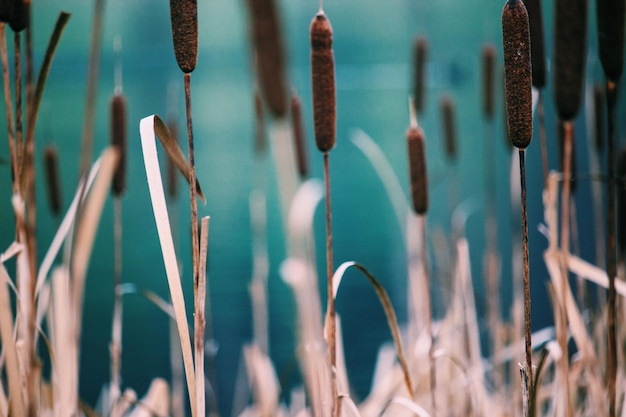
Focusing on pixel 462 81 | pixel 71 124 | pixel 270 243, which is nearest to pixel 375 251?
pixel 270 243

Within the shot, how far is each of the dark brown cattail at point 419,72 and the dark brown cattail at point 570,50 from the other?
47 cm

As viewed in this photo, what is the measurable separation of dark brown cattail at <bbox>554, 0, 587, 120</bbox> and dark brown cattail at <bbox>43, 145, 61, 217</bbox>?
0.53 m

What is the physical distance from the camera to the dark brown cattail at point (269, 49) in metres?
0.34

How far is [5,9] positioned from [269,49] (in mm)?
174

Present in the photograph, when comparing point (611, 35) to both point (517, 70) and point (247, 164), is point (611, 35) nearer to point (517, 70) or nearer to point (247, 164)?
point (517, 70)

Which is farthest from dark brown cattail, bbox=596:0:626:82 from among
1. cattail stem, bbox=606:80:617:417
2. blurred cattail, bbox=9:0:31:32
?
blurred cattail, bbox=9:0:31:32

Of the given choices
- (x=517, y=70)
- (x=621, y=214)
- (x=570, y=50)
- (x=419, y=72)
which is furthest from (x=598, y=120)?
(x=517, y=70)

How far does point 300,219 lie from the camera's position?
1.47 feet

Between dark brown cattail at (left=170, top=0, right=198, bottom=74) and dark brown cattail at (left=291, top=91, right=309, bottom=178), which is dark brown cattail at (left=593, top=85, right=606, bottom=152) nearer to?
dark brown cattail at (left=291, top=91, right=309, bottom=178)

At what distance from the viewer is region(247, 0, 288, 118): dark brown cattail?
1.12 feet

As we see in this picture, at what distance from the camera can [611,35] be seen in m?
0.43

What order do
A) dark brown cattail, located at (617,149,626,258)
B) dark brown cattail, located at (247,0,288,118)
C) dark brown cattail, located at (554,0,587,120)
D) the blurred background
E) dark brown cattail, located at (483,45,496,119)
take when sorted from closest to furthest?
1. dark brown cattail, located at (247,0,288,118)
2. dark brown cattail, located at (554,0,587,120)
3. dark brown cattail, located at (617,149,626,258)
4. dark brown cattail, located at (483,45,496,119)
5. the blurred background

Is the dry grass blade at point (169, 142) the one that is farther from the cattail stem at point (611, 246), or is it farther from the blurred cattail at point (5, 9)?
the cattail stem at point (611, 246)

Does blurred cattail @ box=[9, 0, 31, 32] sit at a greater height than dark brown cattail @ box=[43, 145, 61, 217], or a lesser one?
greater
